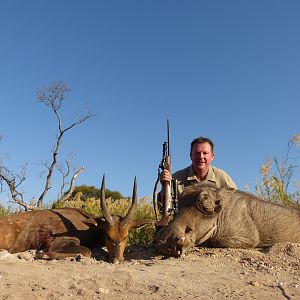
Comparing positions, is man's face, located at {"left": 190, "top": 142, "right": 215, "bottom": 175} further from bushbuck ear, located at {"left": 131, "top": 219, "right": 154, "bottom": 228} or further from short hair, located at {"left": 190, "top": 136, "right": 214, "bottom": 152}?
bushbuck ear, located at {"left": 131, "top": 219, "right": 154, "bottom": 228}

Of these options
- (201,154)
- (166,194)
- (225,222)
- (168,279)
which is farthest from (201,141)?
(168,279)

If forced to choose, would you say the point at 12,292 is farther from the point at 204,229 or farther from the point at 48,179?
the point at 48,179

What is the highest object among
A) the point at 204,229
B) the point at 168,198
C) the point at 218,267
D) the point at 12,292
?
the point at 168,198

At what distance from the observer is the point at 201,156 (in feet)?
24.9

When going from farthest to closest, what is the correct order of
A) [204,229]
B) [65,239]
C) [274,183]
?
[274,183], [65,239], [204,229]

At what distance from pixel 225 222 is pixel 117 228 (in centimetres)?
180

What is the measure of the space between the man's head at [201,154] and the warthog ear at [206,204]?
2281 millimetres

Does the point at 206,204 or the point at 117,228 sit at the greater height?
the point at 206,204

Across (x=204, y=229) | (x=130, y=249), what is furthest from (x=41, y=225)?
(x=204, y=229)

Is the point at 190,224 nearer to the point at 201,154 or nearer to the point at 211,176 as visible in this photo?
the point at 201,154

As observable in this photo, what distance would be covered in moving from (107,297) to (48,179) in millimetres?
13938

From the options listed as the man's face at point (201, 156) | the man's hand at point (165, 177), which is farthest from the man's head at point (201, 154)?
the man's hand at point (165, 177)

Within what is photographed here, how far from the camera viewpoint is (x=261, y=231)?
221 inches

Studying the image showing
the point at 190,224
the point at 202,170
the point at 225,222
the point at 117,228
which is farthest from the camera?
the point at 202,170
